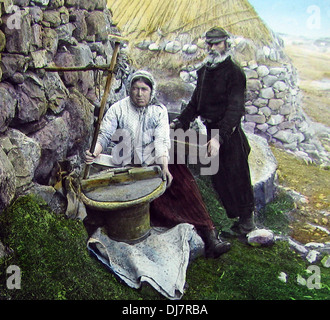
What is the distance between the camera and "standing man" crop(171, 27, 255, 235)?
3.83 metres

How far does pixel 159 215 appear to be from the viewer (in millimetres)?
3930

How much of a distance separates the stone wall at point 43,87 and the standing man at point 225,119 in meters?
1.08

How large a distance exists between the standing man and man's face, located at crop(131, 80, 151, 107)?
0.76 m

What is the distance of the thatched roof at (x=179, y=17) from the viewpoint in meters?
7.27

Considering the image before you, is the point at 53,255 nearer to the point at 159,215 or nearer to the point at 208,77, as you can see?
the point at 159,215

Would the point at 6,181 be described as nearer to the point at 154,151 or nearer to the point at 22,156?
the point at 22,156

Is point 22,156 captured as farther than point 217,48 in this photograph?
No

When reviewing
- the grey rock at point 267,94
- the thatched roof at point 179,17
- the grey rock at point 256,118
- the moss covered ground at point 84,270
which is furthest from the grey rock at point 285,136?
the moss covered ground at point 84,270

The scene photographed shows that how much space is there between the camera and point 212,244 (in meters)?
3.88

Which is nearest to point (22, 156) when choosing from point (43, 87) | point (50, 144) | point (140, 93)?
point (50, 144)

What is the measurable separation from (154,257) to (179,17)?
219 inches

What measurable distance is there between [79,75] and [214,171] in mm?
1783

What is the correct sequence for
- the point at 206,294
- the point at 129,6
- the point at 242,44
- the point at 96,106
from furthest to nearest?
the point at 242,44 → the point at 129,6 → the point at 96,106 → the point at 206,294

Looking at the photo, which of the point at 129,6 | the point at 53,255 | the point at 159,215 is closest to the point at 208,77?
the point at 159,215
